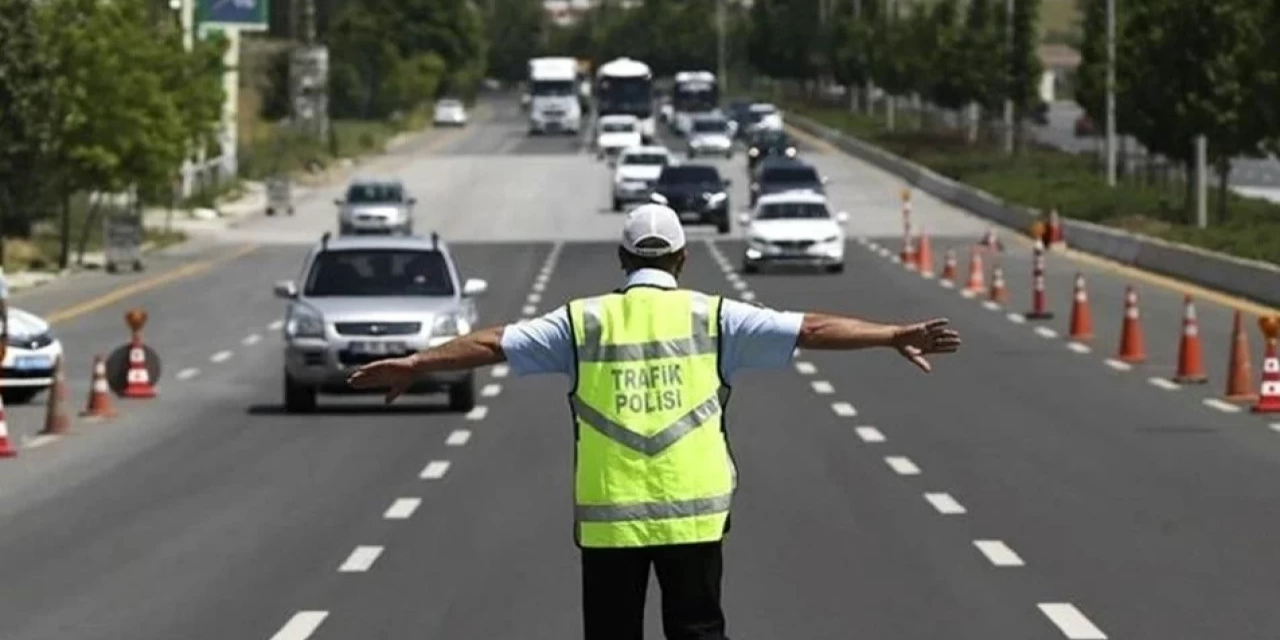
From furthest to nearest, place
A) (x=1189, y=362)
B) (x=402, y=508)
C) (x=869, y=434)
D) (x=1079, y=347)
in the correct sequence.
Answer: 1. (x=1079, y=347)
2. (x=1189, y=362)
3. (x=869, y=434)
4. (x=402, y=508)

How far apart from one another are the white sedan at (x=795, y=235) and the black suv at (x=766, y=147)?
33370mm

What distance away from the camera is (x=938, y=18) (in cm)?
11819

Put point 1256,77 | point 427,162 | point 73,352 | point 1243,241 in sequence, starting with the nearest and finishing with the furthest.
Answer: point 73,352
point 1243,241
point 1256,77
point 427,162

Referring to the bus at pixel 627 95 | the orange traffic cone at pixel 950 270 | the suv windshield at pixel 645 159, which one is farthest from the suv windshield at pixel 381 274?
the bus at pixel 627 95

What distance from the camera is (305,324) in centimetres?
2852

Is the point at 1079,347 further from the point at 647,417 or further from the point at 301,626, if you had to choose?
the point at 647,417

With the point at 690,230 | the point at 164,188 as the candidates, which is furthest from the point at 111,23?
the point at 690,230

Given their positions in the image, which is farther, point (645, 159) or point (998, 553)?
point (645, 159)

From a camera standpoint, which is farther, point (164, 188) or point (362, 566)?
point (164, 188)

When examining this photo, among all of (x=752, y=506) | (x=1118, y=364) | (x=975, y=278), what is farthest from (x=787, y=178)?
(x=752, y=506)

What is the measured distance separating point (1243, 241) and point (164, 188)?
2208 cm

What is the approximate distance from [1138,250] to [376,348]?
29685mm

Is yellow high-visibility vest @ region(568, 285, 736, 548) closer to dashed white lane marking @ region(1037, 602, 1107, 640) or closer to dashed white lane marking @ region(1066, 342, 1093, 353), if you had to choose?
dashed white lane marking @ region(1037, 602, 1107, 640)

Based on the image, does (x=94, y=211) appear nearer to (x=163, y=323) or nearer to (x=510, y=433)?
(x=163, y=323)
